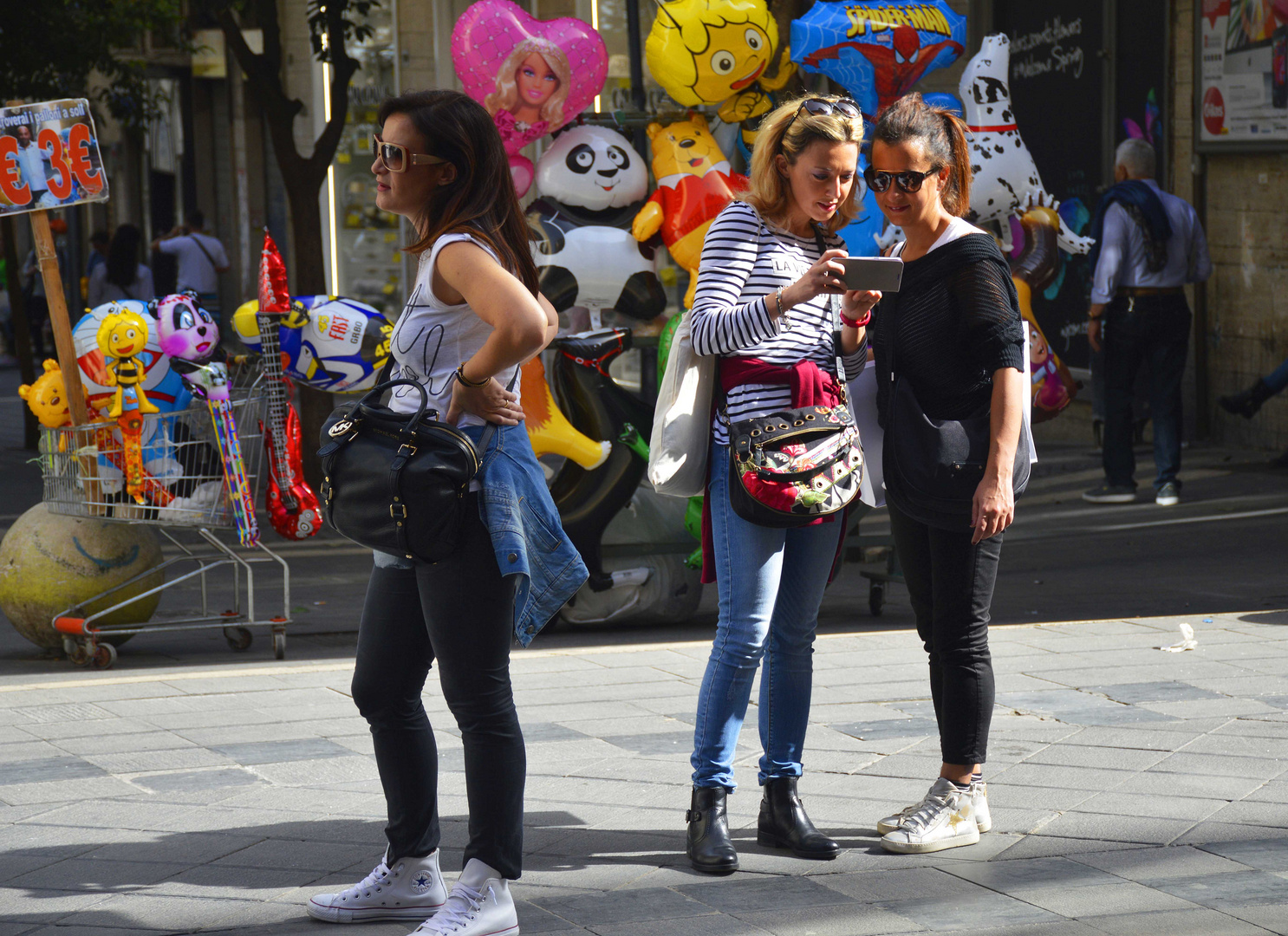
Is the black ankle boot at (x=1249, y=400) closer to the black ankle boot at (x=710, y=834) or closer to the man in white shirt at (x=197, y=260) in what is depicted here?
the black ankle boot at (x=710, y=834)

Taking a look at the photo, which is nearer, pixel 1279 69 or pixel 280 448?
pixel 280 448

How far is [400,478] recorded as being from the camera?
3.25 meters

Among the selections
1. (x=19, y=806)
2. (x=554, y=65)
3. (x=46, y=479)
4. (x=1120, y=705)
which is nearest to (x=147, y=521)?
(x=46, y=479)

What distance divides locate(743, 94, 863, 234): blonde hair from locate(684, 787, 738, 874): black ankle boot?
1382 mm

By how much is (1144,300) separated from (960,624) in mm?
6604

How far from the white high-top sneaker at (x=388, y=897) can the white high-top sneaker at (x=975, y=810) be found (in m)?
1.13

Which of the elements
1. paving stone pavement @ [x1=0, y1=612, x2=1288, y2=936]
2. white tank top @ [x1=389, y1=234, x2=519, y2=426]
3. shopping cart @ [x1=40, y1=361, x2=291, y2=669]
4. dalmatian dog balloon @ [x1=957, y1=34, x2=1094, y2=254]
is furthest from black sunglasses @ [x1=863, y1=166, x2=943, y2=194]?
dalmatian dog balloon @ [x1=957, y1=34, x2=1094, y2=254]

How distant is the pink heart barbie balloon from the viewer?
662 centimetres

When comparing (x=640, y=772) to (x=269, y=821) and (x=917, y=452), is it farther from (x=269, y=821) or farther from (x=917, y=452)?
(x=917, y=452)

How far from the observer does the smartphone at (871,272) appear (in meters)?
3.63

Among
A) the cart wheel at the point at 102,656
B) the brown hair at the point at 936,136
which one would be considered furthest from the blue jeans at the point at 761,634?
the cart wheel at the point at 102,656

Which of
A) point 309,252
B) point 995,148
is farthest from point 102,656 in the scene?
point 309,252

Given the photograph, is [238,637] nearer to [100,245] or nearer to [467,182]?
[467,182]

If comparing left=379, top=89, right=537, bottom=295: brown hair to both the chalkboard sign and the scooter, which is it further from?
the chalkboard sign
